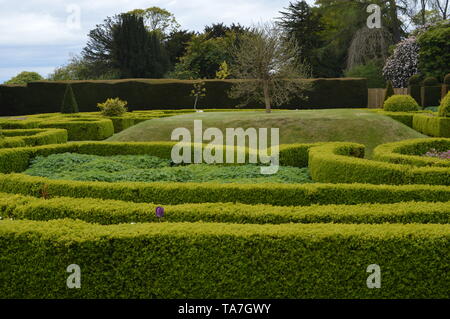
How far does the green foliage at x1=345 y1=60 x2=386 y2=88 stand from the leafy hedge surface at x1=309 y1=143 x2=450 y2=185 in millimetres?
33897

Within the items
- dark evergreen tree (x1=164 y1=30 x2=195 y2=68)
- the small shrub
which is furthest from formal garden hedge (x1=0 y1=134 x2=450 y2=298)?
dark evergreen tree (x1=164 y1=30 x2=195 y2=68)

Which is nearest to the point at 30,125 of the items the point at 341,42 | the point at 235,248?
the point at 235,248

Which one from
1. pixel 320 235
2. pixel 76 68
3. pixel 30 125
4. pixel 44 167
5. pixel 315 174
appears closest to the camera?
pixel 320 235

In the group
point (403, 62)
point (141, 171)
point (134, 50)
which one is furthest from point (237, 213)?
point (134, 50)

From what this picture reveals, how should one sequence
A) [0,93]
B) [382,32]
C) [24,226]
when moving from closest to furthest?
[24,226]
[0,93]
[382,32]

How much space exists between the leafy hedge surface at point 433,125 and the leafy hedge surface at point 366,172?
9.42 metres

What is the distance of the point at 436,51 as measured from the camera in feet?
128

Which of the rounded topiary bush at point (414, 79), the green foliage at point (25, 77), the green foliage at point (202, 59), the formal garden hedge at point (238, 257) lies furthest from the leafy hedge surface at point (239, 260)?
the green foliage at point (25, 77)

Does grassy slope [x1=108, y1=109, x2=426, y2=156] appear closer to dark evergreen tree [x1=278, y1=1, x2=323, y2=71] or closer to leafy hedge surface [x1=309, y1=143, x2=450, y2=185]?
leafy hedge surface [x1=309, y1=143, x2=450, y2=185]

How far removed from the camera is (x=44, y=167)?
10.9 m

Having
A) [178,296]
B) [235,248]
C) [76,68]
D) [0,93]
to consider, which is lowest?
[178,296]

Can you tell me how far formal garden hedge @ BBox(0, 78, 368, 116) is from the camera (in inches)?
1326

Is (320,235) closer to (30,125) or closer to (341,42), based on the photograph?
(30,125)

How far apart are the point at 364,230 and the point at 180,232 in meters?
1.95
